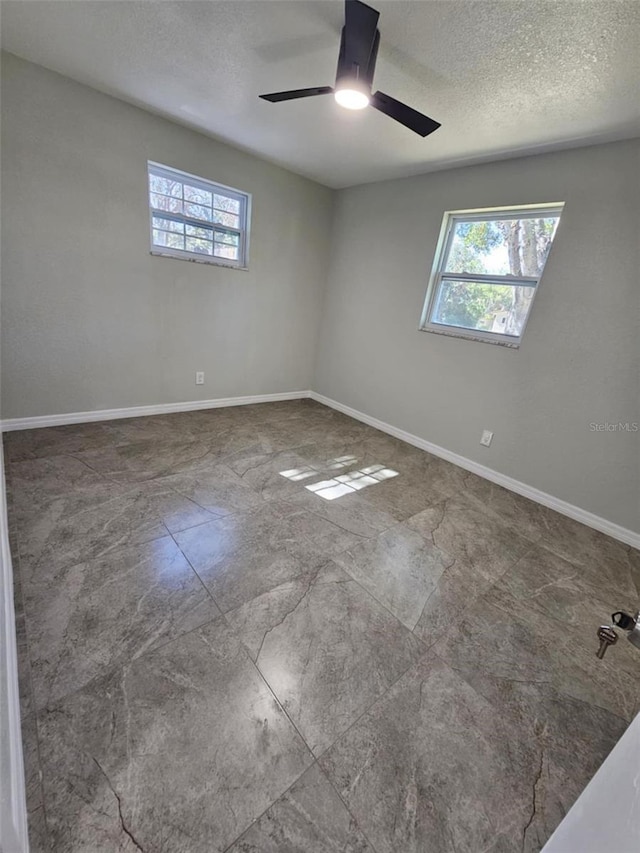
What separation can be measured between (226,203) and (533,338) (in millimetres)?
2992

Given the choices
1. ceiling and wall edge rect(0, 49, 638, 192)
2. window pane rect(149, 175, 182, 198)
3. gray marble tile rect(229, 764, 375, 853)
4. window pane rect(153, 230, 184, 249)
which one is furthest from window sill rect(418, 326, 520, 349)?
gray marble tile rect(229, 764, 375, 853)

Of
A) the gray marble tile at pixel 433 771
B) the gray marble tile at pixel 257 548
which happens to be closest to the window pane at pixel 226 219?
the gray marble tile at pixel 257 548

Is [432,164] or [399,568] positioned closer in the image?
[399,568]

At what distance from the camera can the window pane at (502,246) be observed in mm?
2594

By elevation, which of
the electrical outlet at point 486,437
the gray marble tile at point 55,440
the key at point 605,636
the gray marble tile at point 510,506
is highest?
the key at point 605,636

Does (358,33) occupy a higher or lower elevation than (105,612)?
higher

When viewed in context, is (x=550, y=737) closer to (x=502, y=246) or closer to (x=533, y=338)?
(x=533, y=338)

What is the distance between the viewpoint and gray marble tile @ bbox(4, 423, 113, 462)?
7.79 ft

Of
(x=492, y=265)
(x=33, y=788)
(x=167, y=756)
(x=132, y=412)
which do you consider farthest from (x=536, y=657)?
(x=132, y=412)

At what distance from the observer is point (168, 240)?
9.89 feet

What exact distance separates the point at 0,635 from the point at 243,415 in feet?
9.03

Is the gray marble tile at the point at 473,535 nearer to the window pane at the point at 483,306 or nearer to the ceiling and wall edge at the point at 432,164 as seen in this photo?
the window pane at the point at 483,306

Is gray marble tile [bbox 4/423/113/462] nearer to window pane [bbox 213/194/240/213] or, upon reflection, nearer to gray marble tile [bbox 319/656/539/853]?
window pane [bbox 213/194/240/213]

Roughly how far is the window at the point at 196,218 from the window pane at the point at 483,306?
2030mm
